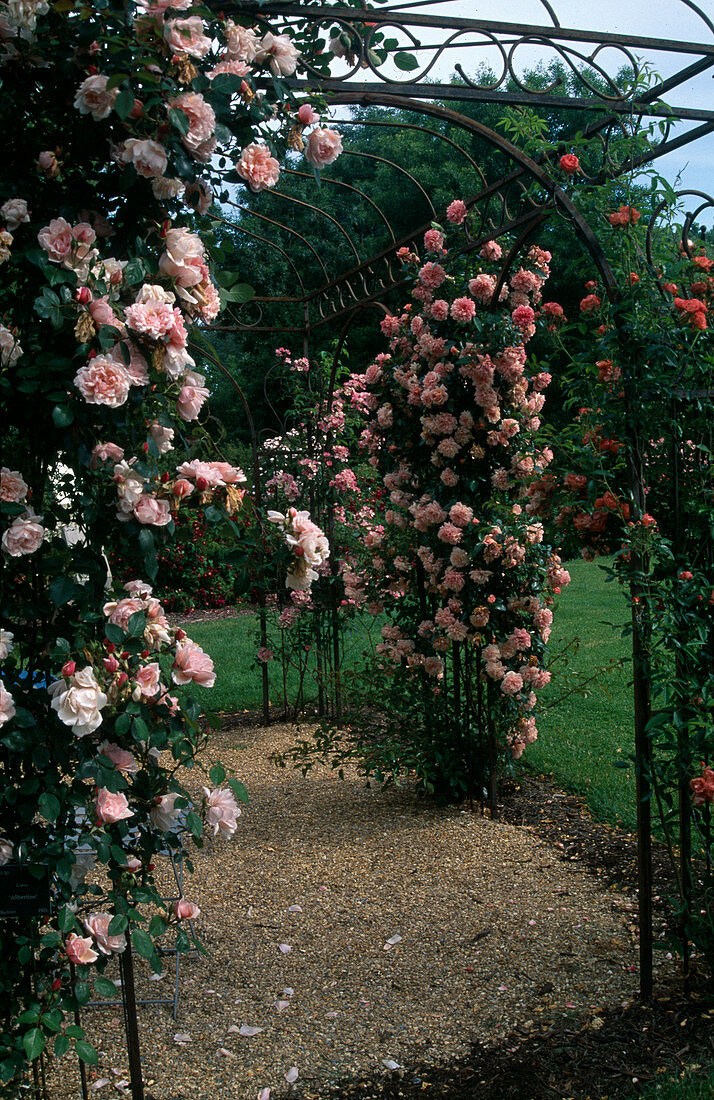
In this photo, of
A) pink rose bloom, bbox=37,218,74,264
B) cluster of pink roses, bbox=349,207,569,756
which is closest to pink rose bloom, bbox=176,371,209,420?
pink rose bloom, bbox=37,218,74,264

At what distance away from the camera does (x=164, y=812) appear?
1754 mm

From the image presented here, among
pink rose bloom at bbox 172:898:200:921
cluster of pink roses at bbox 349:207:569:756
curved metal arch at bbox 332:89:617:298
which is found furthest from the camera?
cluster of pink roses at bbox 349:207:569:756

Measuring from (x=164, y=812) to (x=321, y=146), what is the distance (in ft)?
4.87

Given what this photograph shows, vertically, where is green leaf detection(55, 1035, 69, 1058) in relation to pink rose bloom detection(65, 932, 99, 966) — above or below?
below

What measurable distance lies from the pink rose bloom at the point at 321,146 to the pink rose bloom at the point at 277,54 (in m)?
0.16

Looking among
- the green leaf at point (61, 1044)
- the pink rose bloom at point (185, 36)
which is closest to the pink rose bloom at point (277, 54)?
the pink rose bloom at point (185, 36)

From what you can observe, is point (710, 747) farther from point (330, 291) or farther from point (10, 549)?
point (330, 291)

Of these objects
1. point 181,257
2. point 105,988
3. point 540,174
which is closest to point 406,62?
point 540,174

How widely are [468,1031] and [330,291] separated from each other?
174 inches

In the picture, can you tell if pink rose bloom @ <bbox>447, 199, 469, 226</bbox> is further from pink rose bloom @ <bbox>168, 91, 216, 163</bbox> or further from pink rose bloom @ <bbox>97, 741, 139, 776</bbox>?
pink rose bloom @ <bbox>97, 741, 139, 776</bbox>

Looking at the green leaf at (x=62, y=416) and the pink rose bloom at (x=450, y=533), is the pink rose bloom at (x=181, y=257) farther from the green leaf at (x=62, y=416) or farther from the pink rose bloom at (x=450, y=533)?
the pink rose bloom at (x=450, y=533)

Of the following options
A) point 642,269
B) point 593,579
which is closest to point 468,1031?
point 642,269

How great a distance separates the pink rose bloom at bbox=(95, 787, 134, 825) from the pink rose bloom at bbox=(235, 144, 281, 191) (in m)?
1.25

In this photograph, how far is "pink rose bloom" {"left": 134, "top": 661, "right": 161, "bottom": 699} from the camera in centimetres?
162
